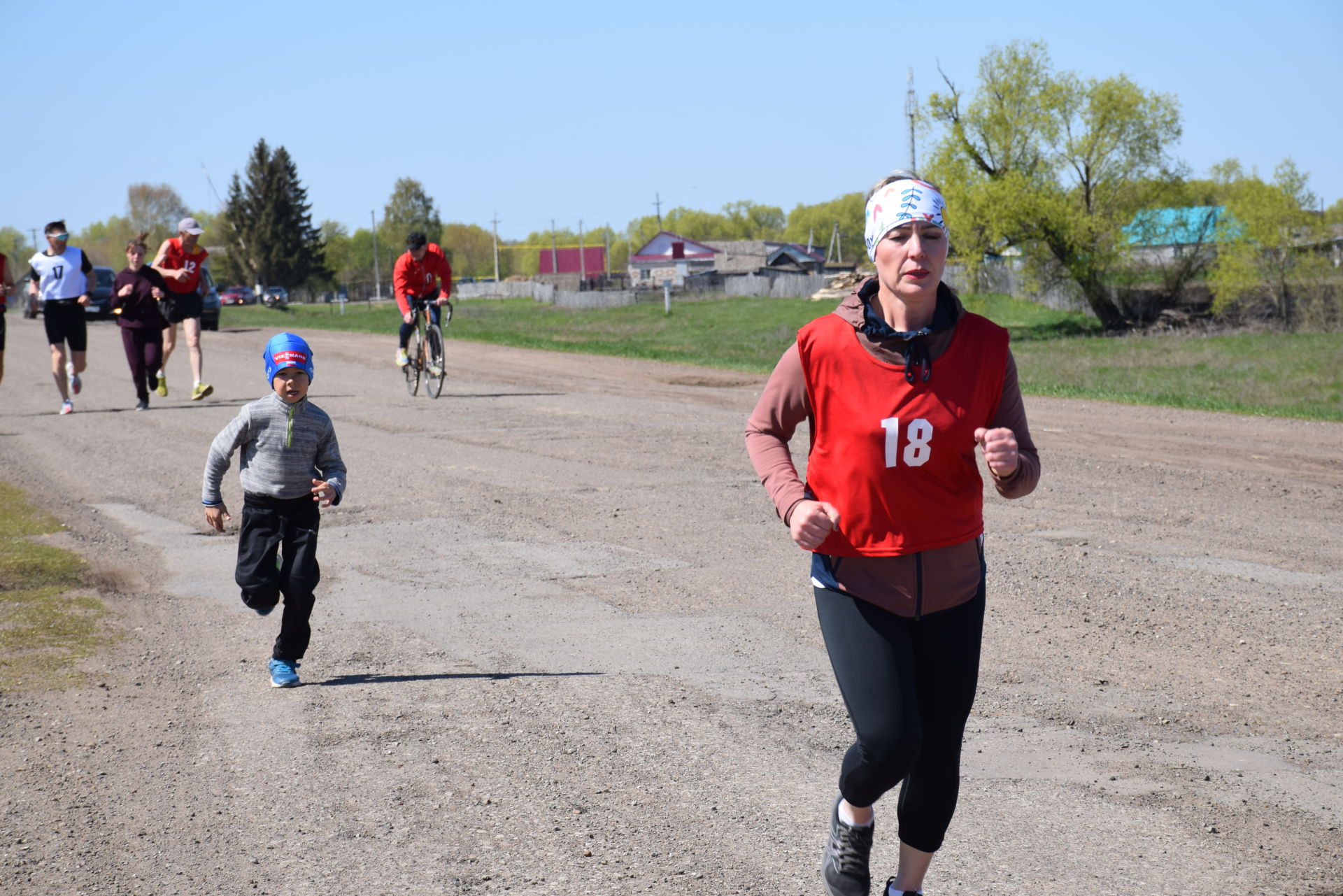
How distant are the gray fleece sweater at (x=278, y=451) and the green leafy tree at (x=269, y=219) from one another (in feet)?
316

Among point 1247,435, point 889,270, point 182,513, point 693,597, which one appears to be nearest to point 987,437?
point 889,270

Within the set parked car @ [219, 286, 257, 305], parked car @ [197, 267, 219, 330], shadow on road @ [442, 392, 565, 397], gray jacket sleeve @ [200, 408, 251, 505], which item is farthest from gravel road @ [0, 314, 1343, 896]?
parked car @ [219, 286, 257, 305]

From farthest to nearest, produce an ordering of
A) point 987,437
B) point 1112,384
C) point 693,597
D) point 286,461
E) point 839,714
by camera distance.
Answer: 1. point 1112,384
2. point 693,597
3. point 286,461
4. point 839,714
5. point 987,437

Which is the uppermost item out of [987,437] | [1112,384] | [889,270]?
[889,270]

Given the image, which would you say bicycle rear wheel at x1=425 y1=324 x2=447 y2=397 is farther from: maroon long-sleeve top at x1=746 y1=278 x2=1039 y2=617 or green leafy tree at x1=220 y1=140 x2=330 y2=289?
green leafy tree at x1=220 y1=140 x2=330 y2=289

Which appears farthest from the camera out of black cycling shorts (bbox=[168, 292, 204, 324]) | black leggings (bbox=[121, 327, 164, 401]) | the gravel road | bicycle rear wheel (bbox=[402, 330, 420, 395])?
bicycle rear wheel (bbox=[402, 330, 420, 395])

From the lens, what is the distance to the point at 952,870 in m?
3.67

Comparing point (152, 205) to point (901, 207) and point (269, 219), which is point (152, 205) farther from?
point (901, 207)

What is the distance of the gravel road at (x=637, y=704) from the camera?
12.4 feet

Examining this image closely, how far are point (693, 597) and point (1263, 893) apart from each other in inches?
154

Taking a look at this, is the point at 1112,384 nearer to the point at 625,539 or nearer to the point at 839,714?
the point at 625,539

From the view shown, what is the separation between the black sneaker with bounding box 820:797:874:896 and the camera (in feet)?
10.9

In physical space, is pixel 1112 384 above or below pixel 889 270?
below

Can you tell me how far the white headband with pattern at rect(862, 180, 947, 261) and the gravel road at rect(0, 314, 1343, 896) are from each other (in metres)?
1.87
